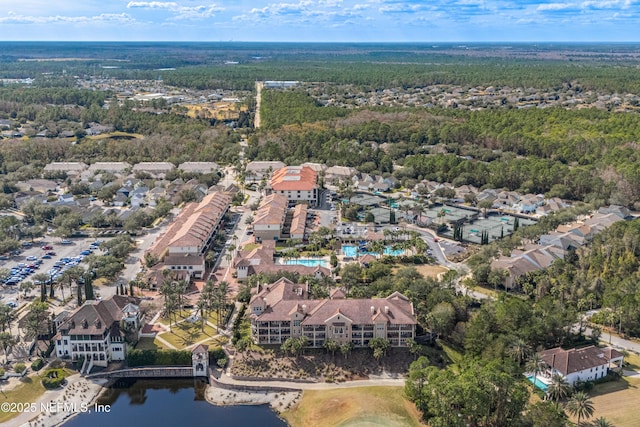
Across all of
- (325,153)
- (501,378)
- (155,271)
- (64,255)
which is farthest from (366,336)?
(325,153)

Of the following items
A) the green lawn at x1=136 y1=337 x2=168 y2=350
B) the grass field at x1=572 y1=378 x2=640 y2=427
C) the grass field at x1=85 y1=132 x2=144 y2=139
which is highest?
the grass field at x1=85 y1=132 x2=144 y2=139

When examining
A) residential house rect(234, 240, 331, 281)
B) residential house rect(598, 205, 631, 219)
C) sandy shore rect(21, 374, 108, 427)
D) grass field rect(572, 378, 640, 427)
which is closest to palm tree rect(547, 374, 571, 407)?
grass field rect(572, 378, 640, 427)

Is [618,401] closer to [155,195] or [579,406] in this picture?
[579,406]

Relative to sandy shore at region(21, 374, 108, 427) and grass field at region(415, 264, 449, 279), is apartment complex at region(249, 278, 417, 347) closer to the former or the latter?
sandy shore at region(21, 374, 108, 427)

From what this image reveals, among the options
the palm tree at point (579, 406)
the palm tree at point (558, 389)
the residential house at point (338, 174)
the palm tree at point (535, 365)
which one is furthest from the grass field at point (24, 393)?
the residential house at point (338, 174)

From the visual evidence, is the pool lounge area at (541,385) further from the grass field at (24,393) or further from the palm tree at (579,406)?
the grass field at (24,393)
